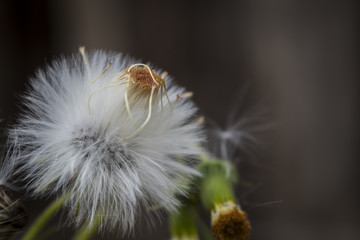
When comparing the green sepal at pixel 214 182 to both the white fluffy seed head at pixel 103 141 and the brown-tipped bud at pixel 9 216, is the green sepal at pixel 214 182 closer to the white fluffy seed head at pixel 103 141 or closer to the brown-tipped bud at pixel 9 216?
the white fluffy seed head at pixel 103 141

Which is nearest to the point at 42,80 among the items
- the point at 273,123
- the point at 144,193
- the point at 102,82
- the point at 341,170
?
the point at 102,82

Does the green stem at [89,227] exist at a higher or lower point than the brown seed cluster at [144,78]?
lower

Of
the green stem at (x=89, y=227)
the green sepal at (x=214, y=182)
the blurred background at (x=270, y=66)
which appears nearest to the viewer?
the green stem at (x=89, y=227)

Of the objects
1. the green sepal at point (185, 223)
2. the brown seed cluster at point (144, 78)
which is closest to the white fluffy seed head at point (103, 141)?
the brown seed cluster at point (144, 78)

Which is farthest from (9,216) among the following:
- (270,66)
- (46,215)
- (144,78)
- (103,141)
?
(270,66)

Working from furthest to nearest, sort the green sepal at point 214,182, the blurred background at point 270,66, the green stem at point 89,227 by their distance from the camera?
1. the blurred background at point 270,66
2. the green sepal at point 214,182
3. the green stem at point 89,227

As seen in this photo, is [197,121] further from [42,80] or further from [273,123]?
[273,123]

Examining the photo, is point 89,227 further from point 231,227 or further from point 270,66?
point 270,66

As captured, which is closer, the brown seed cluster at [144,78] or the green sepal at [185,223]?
the brown seed cluster at [144,78]
